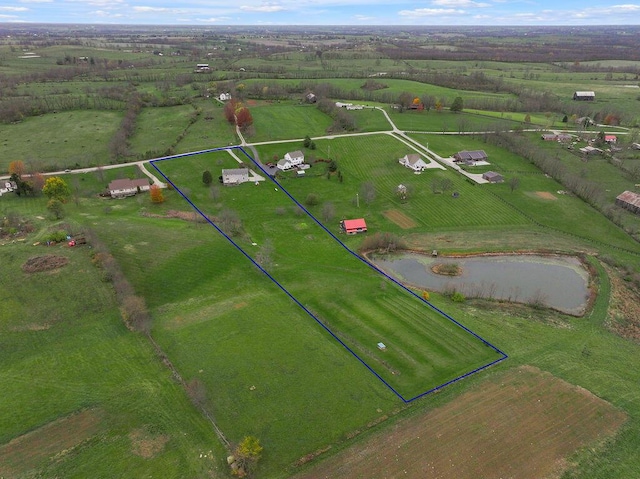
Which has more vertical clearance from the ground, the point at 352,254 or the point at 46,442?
the point at 352,254

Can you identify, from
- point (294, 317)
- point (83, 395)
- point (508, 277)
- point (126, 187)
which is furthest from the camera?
point (126, 187)

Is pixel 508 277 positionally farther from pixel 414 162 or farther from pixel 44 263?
pixel 44 263

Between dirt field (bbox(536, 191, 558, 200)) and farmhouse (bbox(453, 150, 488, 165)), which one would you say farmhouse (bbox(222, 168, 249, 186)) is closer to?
farmhouse (bbox(453, 150, 488, 165))

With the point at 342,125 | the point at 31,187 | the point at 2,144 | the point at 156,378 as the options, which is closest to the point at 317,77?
the point at 342,125

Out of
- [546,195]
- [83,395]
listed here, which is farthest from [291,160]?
[83,395]

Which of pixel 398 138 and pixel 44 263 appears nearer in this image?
pixel 44 263

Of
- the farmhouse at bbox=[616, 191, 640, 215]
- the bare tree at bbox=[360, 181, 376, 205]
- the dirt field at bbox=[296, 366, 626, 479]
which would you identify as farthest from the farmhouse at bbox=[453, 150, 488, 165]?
the dirt field at bbox=[296, 366, 626, 479]
